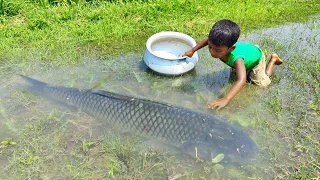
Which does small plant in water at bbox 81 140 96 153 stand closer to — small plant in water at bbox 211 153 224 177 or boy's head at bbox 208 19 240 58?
small plant in water at bbox 211 153 224 177

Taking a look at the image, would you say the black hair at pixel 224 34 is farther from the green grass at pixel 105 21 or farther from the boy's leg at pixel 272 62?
the green grass at pixel 105 21

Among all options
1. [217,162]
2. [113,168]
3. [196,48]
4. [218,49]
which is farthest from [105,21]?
[217,162]

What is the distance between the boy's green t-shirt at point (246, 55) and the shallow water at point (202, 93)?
378 millimetres

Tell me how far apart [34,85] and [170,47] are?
2.08 metres

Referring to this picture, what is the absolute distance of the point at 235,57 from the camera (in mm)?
3707

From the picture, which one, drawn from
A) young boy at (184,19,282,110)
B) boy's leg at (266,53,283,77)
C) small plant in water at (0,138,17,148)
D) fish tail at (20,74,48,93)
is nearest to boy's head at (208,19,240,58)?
young boy at (184,19,282,110)

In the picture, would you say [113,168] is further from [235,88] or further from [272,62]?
[272,62]

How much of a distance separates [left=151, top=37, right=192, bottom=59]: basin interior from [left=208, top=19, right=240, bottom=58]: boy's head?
106 cm

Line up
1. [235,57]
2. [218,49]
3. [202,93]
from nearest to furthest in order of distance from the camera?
[218,49], [235,57], [202,93]

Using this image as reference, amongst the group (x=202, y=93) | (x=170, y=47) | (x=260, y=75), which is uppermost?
(x=170, y=47)

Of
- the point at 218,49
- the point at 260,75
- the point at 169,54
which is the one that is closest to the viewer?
the point at 218,49

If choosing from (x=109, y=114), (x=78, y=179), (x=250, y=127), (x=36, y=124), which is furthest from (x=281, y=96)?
(x=36, y=124)

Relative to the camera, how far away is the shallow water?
326 centimetres

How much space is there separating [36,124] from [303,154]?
2862 millimetres
